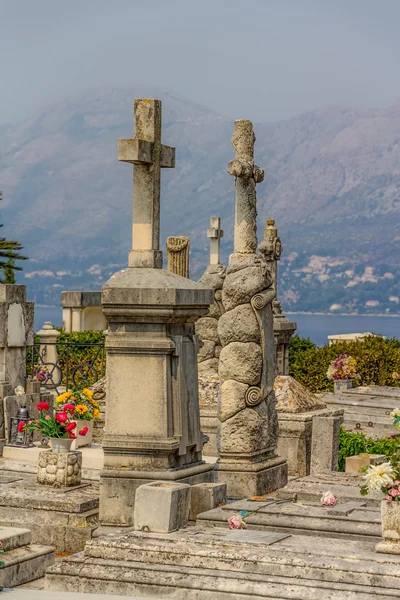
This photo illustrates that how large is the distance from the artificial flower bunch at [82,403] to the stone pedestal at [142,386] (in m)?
3.11

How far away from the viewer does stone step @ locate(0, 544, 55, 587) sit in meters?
10.6

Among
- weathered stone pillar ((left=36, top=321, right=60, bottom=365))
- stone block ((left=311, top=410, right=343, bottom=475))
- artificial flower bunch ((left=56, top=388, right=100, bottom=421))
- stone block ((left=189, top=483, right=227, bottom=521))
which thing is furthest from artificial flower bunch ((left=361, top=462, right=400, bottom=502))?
weathered stone pillar ((left=36, top=321, right=60, bottom=365))

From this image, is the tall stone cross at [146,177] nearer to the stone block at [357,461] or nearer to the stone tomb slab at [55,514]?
the stone tomb slab at [55,514]

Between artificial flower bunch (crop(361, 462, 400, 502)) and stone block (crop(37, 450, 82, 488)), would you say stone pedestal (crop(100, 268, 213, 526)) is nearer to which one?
stone block (crop(37, 450, 82, 488))

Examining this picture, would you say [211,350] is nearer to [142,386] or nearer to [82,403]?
[82,403]

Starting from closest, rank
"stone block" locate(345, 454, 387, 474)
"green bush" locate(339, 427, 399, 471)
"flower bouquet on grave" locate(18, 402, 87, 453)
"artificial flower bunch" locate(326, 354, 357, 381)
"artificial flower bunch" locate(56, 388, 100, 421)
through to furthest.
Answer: "flower bouquet on grave" locate(18, 402, 87, 453), "artificial flower bunch" locate(56, 388, 100, 421), "stone block" locate(345, 454, 387, 474), "green bush" locate(339, 427, 399, 471), "artificial flower bunch" locate(326, 354, 357, 381)

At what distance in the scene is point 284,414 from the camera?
15312 millimetres

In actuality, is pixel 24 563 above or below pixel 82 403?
below

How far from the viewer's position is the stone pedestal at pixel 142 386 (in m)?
11.8

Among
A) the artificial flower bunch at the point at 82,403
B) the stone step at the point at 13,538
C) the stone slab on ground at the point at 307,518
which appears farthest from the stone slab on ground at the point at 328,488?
the stone step at the point at 13,538

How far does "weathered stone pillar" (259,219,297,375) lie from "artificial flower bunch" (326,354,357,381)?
1.06 meters

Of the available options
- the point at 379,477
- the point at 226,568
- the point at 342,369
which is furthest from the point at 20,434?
the point at 342,369

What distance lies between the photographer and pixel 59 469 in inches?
510

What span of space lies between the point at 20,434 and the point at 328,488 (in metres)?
4.04
